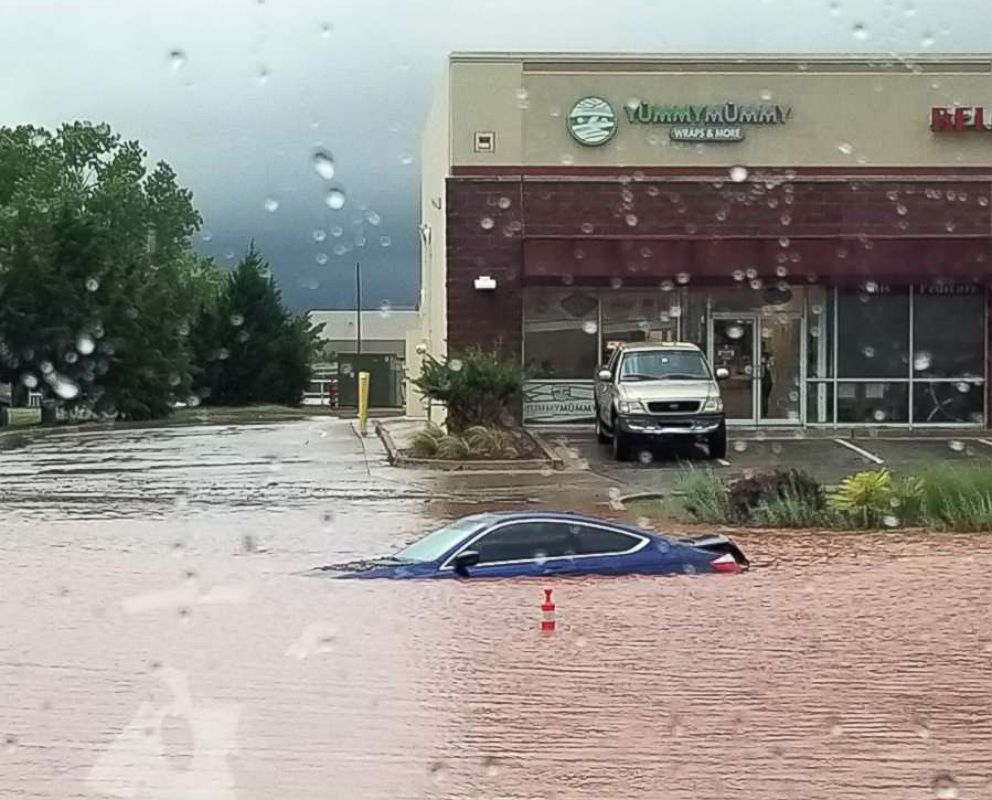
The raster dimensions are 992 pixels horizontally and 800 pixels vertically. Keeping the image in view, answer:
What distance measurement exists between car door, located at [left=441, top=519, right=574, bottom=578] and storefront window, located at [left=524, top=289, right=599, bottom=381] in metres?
18.1

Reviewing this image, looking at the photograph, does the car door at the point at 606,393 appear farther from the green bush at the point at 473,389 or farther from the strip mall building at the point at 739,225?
the strip mall building at the point at 739,225

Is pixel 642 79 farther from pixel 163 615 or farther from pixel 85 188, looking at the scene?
pixel 85 188

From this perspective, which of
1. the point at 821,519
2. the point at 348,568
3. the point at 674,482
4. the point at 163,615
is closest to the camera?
the point at 163,615

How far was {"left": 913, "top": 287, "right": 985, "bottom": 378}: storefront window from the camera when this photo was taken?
1355 inches

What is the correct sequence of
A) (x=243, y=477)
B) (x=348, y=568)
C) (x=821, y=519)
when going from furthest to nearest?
(x=243, y=477) → (x=821, y=519) → (x=348, y=568)

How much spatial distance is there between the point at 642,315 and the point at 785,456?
238 inches

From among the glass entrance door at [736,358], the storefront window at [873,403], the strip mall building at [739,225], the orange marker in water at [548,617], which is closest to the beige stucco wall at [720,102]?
the strip mall building at [739,225]

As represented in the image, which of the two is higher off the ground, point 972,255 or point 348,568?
point 972,255

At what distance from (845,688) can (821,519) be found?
9115 millimetres

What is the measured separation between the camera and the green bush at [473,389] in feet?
99.3

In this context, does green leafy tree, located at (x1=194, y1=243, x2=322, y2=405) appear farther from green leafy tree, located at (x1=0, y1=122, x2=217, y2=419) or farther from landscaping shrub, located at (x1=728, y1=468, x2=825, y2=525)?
landscaping shrub, located at (x1=728, y1=468, x2=825, y2=525)

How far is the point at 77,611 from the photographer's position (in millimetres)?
14531

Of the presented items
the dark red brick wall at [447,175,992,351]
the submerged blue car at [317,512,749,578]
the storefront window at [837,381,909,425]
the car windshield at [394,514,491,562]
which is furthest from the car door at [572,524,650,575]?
the storefront window at [837,381,909,425]

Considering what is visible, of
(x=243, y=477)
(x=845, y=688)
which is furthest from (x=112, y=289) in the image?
(x=845, y=688)
